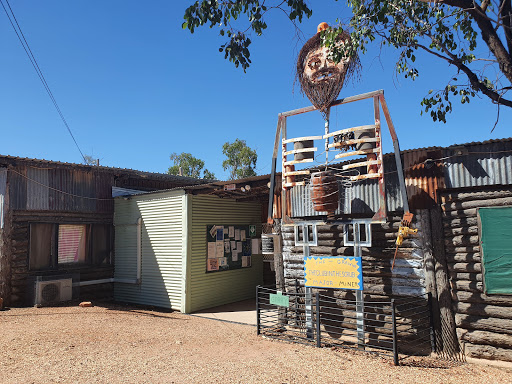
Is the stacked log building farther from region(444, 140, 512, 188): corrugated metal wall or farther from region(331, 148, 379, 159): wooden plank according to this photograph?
region(331, 148, 379, 159): wooden plank

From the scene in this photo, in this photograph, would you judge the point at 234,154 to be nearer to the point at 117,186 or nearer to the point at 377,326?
the point at 117,186

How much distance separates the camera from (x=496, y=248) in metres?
6.77

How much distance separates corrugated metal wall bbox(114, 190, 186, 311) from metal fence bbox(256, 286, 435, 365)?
12.8 feet

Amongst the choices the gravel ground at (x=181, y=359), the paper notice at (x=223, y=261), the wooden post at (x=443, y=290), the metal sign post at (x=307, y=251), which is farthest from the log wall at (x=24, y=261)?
the wooden post at (x=443, y=290)

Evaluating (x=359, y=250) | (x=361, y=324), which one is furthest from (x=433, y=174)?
(x=361, y=324)

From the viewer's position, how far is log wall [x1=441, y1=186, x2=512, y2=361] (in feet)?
21.7

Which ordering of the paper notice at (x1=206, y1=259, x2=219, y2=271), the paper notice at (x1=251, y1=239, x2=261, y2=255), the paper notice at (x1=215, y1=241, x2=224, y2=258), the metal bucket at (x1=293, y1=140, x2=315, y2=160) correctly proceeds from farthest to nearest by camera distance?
the paper notice at (x1=251, y1=239, x2=261, y2=255), the paper notice at (x1=215, y1=241, x2=224, y2=258), the paper notice at (x1=206, y1=259, x2=219, y2=271), the metal bucket at (x1=293, y1=140, x2=315, y2=160)

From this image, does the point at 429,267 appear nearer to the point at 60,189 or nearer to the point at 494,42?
the point at 494,42

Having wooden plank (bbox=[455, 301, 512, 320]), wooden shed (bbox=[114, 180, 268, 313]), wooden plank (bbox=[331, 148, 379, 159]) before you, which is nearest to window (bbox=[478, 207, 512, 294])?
wooden plank (bbox=[455, 301, 512, 320])

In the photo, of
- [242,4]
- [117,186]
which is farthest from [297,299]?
[117,186]

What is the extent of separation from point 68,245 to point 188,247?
479 cm

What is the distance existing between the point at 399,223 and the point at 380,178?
1.24 meters

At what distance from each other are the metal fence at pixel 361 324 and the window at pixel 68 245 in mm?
7621

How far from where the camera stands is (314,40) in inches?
300
